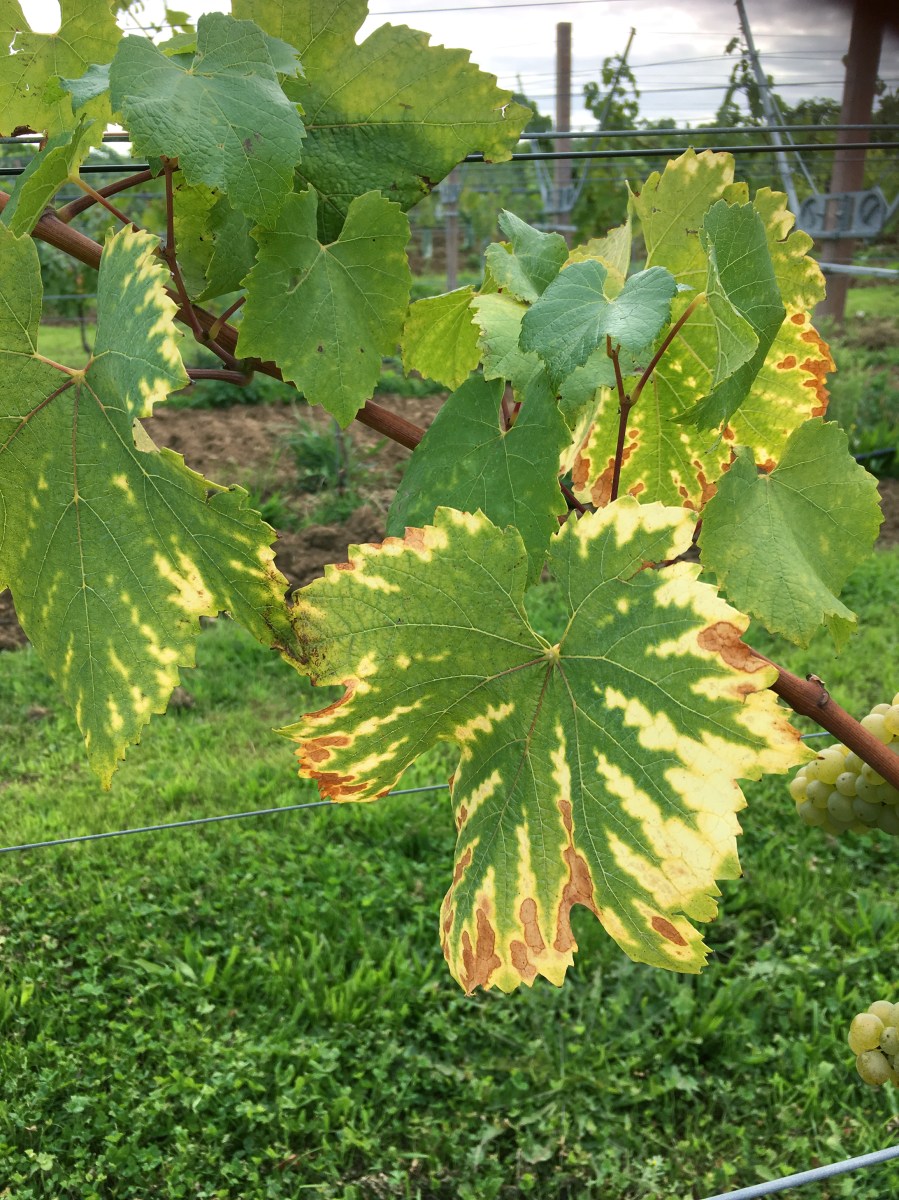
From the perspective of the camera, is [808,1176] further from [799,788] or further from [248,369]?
[248,369]

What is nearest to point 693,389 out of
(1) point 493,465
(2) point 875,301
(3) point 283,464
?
(1) point 493,465

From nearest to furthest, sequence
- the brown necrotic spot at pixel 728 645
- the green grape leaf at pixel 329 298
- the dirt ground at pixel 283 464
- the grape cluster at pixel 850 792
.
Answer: the brown necrotic spot at pixel 728 645 < the green grape leaf at pixel 329 298 < the grape cluster at pixel 850 792 < the dirt ground at pixel 283 464

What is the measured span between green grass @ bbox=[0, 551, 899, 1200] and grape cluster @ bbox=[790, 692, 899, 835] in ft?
5.32

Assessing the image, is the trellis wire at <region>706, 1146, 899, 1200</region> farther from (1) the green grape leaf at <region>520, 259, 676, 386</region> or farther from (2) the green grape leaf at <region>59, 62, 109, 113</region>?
(2) the green grape leaf at <region>59, 62, 109, 113</region>

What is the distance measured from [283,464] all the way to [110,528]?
5809 mm

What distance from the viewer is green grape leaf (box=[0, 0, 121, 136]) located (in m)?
0.66

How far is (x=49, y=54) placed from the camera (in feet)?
2.19

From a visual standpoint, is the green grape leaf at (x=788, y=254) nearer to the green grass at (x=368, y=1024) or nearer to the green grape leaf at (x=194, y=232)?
the green grape leaf at (x=194, y=232)

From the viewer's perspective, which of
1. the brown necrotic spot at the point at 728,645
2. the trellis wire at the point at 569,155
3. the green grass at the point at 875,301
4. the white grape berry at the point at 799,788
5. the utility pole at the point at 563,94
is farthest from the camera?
the green grass at the point at 875,301

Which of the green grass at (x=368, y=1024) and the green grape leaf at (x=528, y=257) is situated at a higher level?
the green grape leaf at (x=528, y=257)

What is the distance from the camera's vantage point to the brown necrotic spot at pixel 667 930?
1.57 ft

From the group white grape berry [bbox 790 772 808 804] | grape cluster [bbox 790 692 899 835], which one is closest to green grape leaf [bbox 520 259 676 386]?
grape cluster [bbox 790 692 899 835]

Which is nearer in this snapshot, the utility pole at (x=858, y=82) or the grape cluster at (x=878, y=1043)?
the grape cluster at (x=878, y=1043)

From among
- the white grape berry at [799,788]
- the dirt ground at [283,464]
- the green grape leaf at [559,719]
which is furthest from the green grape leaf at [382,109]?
the dirt ground at [283,464]
